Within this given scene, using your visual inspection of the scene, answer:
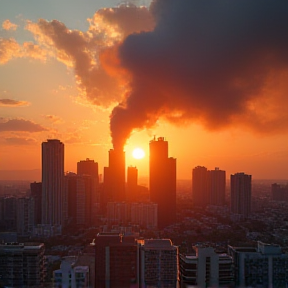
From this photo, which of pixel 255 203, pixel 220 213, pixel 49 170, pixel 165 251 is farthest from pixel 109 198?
pixel 165 251

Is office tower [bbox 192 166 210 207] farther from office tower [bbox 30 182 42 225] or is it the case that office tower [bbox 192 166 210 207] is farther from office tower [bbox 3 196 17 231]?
office tower [bbox 3 196 17 231]

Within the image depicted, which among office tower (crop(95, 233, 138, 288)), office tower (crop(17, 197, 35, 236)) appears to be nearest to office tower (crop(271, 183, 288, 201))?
office tower (crop(17, 197, 35, 236))

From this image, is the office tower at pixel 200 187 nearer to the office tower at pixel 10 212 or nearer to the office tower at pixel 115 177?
the office tower at pixel 115 177

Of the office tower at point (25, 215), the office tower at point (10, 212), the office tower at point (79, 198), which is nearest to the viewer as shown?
the office tower at point (25, 215)

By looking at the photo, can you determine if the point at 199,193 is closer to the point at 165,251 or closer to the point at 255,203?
Result: the point at 255,203

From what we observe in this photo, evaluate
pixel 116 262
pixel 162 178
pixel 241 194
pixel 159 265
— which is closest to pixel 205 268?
pixel 159 265

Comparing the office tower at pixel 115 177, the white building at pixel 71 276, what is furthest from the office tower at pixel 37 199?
the white building at pixel 71 276
